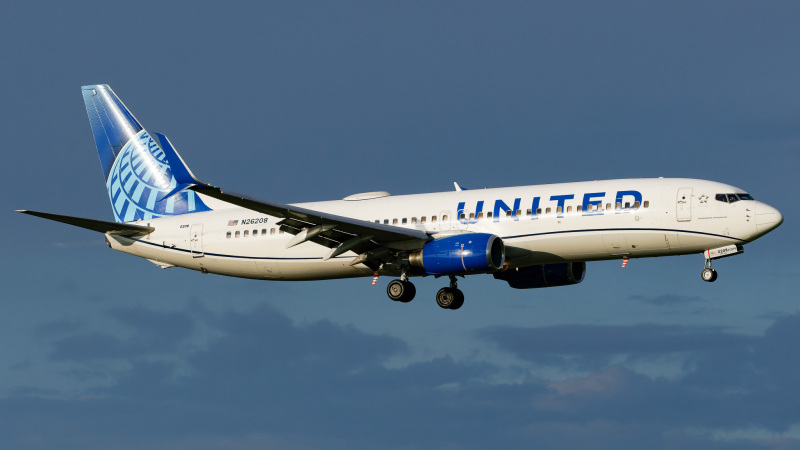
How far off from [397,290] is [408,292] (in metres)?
0.57

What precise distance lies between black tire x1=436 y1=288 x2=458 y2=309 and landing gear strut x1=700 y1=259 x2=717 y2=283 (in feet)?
39.0

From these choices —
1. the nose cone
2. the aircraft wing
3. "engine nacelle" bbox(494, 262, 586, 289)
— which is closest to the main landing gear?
the aircraft wing

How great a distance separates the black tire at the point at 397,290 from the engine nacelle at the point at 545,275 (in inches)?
245

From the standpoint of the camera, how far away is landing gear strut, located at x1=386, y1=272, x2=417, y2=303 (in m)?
52.3

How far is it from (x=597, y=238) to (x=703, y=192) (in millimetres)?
4776

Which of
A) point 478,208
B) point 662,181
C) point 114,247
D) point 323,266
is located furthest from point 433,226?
point 114,247

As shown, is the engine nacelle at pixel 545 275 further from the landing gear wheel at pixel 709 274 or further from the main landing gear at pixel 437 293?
the landing gear wheel at pixel 709 274

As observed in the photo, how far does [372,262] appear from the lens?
52.2 meters

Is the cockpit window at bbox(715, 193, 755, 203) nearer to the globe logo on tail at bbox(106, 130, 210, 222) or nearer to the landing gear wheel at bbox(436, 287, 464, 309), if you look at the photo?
the landing gear wheel at bbox(436, 287, 464, 309)

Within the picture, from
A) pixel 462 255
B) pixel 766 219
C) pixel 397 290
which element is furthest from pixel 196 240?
pixel 766 219

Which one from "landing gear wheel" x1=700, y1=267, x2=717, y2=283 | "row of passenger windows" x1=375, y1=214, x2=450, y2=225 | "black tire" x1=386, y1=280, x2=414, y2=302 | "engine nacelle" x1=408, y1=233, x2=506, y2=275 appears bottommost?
"black tire" x1=386, y1=280, x2=414, y2=302

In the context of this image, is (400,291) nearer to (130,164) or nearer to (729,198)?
(729,198)

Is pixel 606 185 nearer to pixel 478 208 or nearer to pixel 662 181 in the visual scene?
pixel 662 181

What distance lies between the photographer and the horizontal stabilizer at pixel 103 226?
50.9 metres
